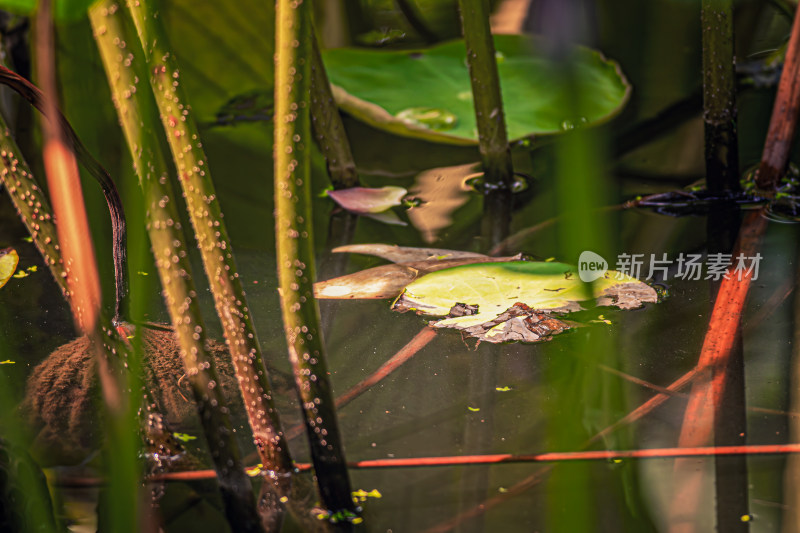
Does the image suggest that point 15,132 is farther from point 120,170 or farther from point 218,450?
point 218,450

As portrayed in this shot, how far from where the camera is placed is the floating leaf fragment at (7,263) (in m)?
1.00

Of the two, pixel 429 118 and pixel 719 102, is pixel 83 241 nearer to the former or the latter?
pixel 719 102

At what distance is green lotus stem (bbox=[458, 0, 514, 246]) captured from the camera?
1115 millimetres

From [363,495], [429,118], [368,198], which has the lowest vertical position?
[363,495]

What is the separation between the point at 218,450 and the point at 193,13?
1473 mm

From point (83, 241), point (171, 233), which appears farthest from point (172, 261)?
point (83, 241)

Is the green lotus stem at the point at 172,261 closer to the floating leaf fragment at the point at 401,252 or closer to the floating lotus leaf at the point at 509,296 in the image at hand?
the floating lotus leaf at the point at 509,296

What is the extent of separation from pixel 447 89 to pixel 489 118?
0.49 metres

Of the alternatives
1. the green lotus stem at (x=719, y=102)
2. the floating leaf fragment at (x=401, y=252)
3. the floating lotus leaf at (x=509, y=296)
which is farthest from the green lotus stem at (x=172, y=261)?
the green lotus stem at (x=719, y=102)

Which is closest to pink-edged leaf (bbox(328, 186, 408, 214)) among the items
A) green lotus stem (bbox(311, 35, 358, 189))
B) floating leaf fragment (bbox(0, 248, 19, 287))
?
green lotus stem (bbox(311, 35, 358, 189))

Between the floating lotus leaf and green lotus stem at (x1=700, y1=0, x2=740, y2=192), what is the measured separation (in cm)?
40

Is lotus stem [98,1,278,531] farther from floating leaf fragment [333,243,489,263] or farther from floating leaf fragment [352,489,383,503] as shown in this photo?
floating leaf fragment [333,243,489,263]

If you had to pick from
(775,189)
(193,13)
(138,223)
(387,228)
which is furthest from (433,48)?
(138,223)

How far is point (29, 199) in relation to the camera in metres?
0.62
